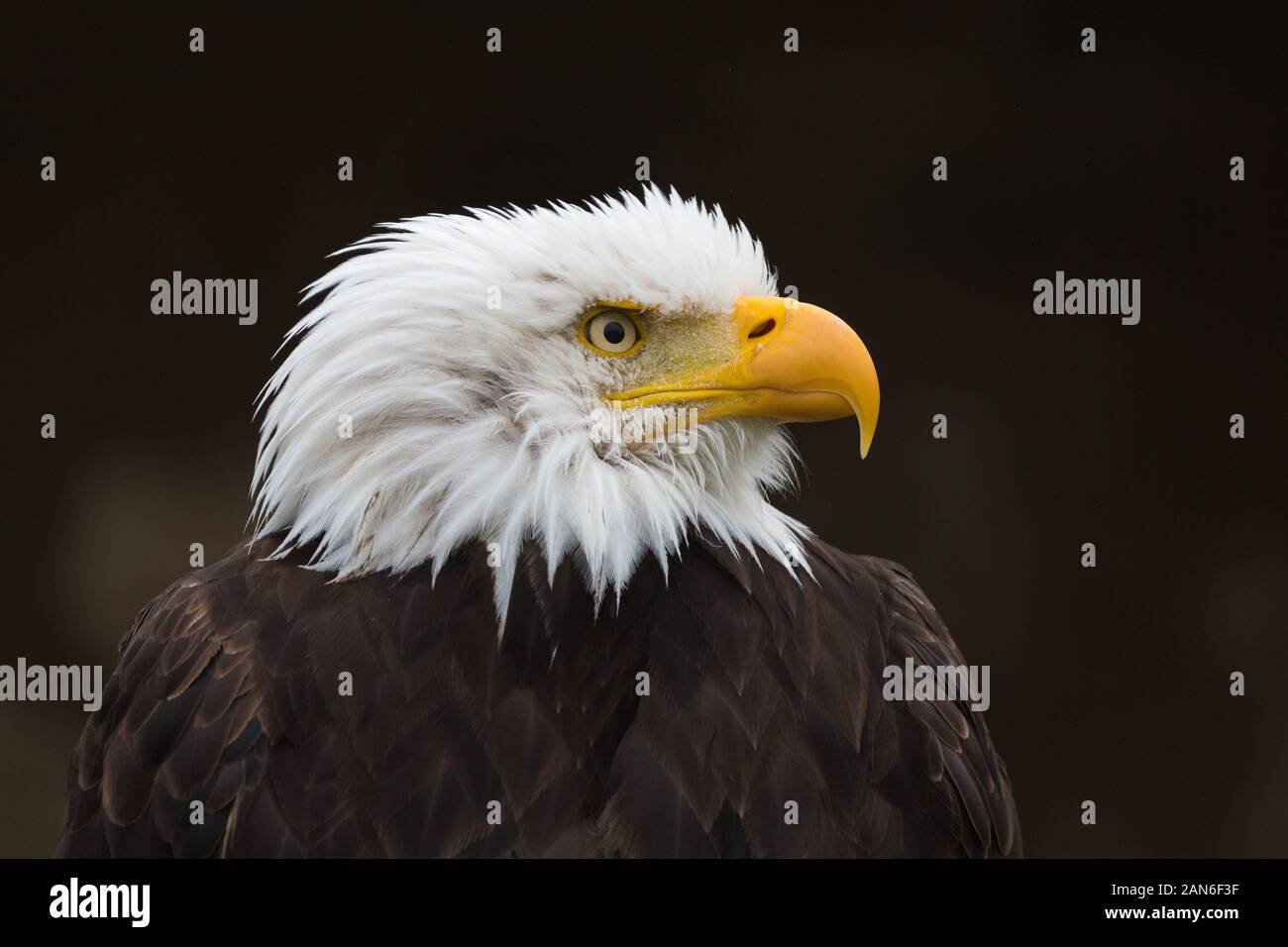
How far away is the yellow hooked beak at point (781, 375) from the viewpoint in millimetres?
2756

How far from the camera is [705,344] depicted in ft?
9.20

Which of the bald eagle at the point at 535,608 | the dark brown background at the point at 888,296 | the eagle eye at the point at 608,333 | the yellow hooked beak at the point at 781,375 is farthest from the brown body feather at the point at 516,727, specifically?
the dark brown background at the point at 888,296

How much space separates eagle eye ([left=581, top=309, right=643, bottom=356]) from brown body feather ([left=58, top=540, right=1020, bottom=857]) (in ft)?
1.42

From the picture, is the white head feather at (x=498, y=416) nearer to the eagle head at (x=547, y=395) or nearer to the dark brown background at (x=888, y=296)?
the eagle head at (x=547, y=395)

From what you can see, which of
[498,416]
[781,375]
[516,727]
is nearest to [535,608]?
[516,727]

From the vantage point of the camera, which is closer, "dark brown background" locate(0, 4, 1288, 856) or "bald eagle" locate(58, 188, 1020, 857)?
"bald eagle" locate(58, 188, 1020, 857)

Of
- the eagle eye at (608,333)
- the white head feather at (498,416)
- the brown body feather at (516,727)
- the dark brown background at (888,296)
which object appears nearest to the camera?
the brown body feather at (516,727)

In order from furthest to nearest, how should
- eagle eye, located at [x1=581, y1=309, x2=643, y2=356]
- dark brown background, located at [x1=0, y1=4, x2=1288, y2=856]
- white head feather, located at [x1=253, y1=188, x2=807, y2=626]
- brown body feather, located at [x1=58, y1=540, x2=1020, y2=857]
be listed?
dark brown background, located at [x1=0, y1=4, x2=1288, y2=856] < eagle eye, located at [x1=581, y1=309, x2=643, y2=356] < white head feather, located at [x1=253, y1=188, x2=807, y2=626] < brown body feather, located at [x1=58, y1=540, x2=1020, y2=857]

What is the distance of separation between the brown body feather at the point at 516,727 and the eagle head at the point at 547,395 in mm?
79

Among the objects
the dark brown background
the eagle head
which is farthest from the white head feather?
the dark brown background

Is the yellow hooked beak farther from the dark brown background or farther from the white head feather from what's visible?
the dark brown background

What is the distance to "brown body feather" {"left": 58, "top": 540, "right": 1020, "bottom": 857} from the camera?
2494 mm

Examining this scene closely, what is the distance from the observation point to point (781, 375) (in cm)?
277

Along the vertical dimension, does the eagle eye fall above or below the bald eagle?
above
